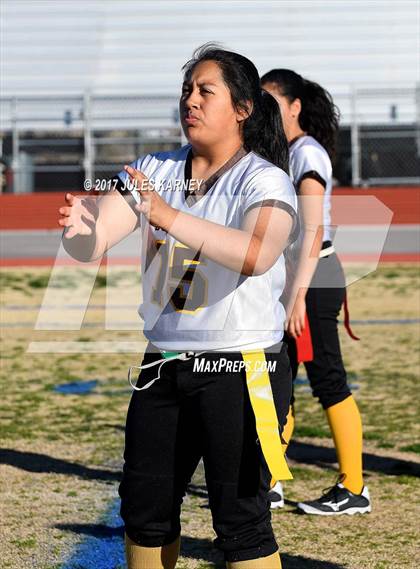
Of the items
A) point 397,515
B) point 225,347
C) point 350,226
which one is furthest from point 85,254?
point 350,226

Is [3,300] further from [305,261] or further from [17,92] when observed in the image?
[17,92]

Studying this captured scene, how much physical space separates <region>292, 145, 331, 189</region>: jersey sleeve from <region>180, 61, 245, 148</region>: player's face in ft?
5.15

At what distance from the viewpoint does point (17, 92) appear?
23.5 m

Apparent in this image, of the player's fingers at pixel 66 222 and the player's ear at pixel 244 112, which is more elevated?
the player's ear at pixel 244 112

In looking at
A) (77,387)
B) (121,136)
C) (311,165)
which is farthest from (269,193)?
(121,136)

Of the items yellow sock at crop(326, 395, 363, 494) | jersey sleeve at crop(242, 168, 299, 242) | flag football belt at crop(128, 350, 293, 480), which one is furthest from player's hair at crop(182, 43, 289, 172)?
yellow sock at crop(326, 395, 363, 494)

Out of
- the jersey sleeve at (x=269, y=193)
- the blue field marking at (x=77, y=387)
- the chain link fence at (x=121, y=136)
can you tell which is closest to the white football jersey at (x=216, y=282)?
the jersey sleeve at (x=269, y=193)

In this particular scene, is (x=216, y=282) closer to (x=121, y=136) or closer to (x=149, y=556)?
(x=149, y=556)

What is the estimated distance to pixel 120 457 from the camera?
18.8 ft

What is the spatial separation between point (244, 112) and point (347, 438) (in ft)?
7.12

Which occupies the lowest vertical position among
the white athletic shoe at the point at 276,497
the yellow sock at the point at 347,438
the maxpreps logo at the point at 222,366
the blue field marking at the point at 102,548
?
the white athletic shoe at the point at 276,497

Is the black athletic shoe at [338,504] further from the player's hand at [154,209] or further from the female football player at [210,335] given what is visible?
the player's hand at [154,209]

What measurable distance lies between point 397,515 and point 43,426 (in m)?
2.44

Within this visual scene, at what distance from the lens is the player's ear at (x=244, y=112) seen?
3031 millimetres
